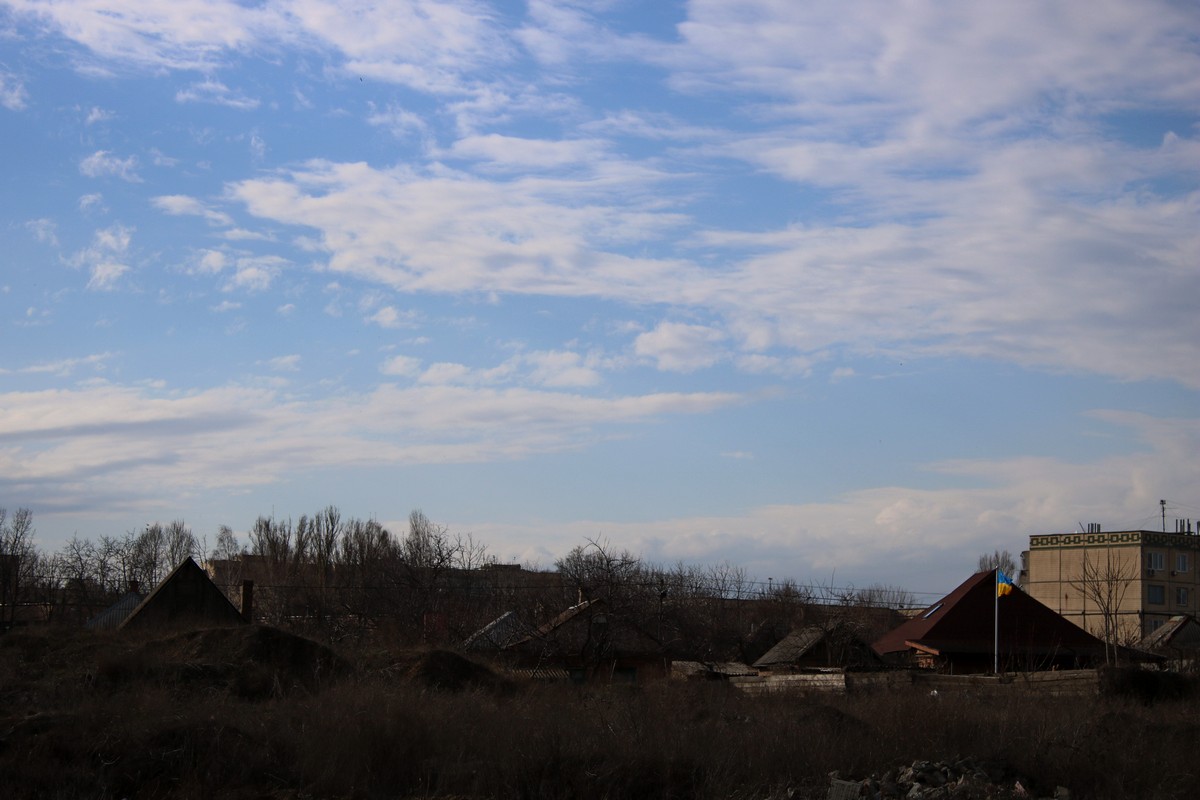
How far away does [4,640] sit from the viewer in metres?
34.9

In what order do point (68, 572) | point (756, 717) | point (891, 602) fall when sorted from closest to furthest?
point (756, 717) < point (68, 572) < point (891, 602)

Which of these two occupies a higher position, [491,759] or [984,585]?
[984,585]

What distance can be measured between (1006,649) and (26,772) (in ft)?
93.6

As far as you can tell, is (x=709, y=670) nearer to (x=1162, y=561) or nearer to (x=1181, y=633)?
(x=1181, y=633)

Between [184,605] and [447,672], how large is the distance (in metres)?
15.6

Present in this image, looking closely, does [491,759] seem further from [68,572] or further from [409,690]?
[68,572]

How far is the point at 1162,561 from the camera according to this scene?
90688mm

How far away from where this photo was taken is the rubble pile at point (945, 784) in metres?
15.7

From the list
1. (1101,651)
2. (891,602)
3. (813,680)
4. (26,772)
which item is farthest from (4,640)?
(891,602)

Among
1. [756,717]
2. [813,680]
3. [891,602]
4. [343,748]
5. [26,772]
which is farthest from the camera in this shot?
[891,602]

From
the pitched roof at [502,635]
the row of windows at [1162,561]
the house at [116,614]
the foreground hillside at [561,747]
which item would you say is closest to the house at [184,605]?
the house at [116,614]

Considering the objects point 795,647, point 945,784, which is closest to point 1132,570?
point 795,647

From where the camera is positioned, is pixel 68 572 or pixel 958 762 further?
pixel 68 572

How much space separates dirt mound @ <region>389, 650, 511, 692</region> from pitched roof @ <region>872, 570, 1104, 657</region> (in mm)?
14253
